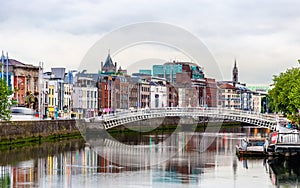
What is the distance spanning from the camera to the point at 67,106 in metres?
70.5

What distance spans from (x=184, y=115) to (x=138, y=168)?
73.4 feet

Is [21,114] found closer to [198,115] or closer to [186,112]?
[186,112]

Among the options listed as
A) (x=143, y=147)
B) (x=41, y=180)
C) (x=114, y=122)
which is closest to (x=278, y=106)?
(x=114, y=122)

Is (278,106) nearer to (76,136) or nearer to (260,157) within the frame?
(76,136)

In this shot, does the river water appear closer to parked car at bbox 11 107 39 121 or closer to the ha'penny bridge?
parked car at bbox 11 107 39 121

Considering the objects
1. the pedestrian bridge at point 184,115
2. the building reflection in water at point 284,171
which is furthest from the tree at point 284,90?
the building reflection in water at point 284,171

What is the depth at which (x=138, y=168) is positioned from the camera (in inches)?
1157

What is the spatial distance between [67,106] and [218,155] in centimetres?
3643

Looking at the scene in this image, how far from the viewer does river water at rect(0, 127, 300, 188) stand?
25.1 metres

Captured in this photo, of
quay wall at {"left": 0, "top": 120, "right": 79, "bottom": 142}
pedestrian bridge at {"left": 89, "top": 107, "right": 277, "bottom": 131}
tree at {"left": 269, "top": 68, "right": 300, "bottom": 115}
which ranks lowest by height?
quay wall at {"left": 0, "top": 120, "right": 79, "bottom": 142}

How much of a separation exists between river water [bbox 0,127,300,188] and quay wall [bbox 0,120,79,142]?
54.1 inches

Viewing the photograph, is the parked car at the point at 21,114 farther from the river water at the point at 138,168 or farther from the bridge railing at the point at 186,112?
the river water at the point at 138,168

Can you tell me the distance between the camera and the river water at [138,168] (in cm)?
2511

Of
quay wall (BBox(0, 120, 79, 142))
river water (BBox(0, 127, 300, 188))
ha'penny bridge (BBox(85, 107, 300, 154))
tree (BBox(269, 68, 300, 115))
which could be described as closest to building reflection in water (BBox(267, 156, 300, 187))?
river water (BBox(0, 127, 300, 188))
